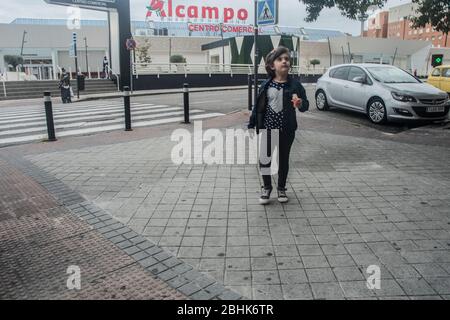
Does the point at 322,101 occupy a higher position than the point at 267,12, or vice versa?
the point at 267,12

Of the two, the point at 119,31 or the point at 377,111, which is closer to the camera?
the point at 377,111

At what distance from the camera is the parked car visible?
1618 cm

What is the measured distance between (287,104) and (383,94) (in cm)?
656

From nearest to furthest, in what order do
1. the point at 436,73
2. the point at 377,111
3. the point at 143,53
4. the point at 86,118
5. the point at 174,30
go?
the point at 377,111 < the point at 86,118 < the point at 436,73 < the point at 143,53 < the point at 174,30

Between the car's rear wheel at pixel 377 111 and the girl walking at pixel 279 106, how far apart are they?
6.42 meters

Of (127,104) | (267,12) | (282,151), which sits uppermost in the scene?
(267,12)

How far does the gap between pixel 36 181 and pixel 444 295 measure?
16.9 feet

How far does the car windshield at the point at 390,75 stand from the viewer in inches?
424

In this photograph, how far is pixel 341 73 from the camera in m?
12.1

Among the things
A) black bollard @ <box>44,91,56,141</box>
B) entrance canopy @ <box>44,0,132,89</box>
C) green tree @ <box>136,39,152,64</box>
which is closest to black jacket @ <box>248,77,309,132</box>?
black bollard @ <box>44,91,56,141</box>

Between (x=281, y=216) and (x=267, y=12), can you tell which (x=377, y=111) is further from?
(x=281, y=216)

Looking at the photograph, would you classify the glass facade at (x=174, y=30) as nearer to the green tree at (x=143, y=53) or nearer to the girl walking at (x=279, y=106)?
the green tree at (x=143, y=53)

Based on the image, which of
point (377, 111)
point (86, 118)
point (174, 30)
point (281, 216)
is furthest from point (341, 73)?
point (174, 30)

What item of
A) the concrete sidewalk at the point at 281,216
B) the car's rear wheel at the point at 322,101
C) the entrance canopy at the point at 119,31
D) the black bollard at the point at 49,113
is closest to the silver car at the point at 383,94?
the car's rear wheel at the point at 322,101
